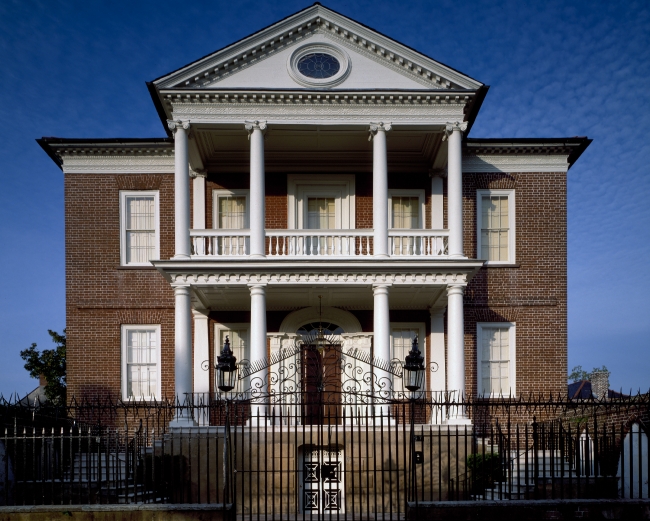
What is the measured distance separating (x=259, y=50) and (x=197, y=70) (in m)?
1.68

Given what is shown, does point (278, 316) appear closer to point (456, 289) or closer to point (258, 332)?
point (258, 332)

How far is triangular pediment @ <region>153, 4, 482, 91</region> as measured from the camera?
17688 mm

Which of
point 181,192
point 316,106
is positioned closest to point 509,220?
point 316,106

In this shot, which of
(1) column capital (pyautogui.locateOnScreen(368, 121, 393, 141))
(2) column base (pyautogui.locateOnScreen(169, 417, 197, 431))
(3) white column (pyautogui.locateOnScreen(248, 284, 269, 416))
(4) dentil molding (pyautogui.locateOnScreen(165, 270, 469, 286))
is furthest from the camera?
(1) column capital (pyautogui.locateOnScreen(368, 121, 393, 141))

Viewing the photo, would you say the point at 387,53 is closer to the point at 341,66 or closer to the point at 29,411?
the point at 341,66

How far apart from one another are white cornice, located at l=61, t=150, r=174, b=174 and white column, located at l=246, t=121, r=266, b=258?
3740 millimetres

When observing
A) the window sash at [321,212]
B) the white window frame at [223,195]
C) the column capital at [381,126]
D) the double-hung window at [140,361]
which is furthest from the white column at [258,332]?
the column capital at [381,126]

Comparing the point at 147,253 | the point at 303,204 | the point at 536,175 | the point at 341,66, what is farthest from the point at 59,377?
the point at 536,175

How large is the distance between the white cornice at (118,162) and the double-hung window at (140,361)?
4.60 m

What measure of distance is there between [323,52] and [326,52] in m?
0.08

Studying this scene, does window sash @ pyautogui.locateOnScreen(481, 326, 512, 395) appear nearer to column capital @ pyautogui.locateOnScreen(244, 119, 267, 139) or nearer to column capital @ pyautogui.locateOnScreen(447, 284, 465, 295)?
column capital @ pyautogui.locateOnScreen(447, 284, 465, 295)

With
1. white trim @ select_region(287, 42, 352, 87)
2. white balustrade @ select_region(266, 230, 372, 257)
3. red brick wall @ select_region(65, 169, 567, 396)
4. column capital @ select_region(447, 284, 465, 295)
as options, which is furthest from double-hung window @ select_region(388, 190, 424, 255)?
white trim @ select_region(287, 42, 352, 87)

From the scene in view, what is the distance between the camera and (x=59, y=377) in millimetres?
28062

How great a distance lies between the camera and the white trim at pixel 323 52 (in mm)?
17953
